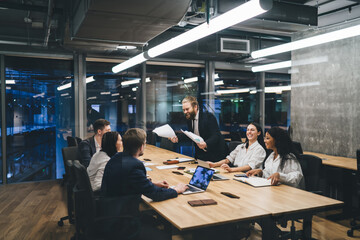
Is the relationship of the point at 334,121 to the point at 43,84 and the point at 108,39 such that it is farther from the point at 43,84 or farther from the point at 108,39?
the point at 43,84

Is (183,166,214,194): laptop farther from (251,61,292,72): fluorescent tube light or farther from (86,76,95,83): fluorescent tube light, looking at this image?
(86,76,95,83): fluorescent tube light

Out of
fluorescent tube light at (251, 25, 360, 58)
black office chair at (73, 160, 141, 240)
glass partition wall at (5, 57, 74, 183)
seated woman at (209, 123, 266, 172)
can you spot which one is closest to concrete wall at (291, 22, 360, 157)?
fluorescent tube light at (251, 25, 360, 58)

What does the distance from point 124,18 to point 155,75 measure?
13.0ft

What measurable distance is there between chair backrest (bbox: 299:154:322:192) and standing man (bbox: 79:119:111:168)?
2348mm

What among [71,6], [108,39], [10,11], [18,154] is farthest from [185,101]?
[18,154]

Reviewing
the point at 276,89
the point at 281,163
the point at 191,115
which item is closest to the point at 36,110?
the point at 191,115

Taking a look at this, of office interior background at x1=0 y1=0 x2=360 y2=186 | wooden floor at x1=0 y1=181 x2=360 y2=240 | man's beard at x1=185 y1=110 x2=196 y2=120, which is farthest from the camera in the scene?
office interior background at x1=0 y1=0 x2=360 y2=186

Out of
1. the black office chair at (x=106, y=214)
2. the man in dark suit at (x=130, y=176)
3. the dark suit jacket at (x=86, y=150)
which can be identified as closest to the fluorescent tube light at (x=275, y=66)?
the dark suit jacket at (x=86, y=150)

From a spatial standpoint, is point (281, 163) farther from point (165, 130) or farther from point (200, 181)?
point (165, 130)

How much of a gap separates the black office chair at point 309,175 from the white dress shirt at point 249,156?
0.50m

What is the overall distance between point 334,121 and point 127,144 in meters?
4.25

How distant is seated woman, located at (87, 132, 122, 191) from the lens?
2711mm

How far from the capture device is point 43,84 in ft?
21.4

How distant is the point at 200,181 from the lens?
2654 millimetres
